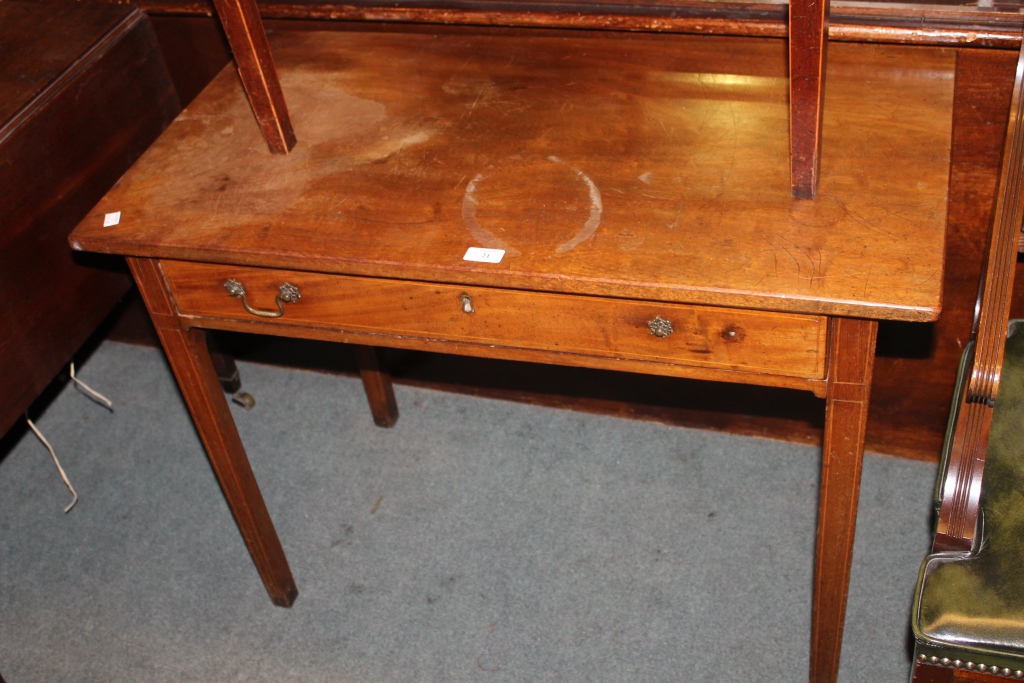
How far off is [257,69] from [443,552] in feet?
3.52

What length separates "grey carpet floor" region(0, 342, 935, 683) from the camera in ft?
6.49

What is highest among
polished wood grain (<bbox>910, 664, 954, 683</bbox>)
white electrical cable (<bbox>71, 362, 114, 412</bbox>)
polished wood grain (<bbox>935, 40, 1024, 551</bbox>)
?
polished wood grain (<bbox>935, 40, 1024, 551</bbox>)

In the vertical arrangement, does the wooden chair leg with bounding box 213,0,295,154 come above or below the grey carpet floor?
above

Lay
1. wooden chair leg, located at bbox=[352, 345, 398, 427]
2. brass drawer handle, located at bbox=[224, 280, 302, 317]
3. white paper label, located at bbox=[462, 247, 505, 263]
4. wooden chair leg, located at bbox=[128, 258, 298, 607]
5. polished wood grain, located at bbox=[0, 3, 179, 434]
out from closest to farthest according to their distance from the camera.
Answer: white paper label, located at bbox=[462, 247, 505, 263] → brass drawer handle, located at bbox=[224, 280, 302, 317] → wooden chair leg, located at bbox=[128, 258, 298, 607] → polished wood grain, located at bbox=[0, 3, 179, 434] → wooden chair leg, located at bbox=[352, 345, 398, 427]

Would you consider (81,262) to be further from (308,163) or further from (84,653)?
(84,653)

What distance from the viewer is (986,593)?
135 cm

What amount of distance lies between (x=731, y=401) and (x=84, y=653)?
1469 millimetres

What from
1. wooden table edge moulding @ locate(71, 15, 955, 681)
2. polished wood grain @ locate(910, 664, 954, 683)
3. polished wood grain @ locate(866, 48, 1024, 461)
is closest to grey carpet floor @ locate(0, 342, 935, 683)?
polished wood grain @ locate(866, 48, 1024, 461)

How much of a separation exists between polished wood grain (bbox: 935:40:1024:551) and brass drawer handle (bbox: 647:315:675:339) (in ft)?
1.29

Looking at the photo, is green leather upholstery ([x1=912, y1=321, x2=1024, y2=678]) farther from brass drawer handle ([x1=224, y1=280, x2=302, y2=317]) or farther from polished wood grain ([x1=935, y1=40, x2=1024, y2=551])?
brass drawer handle ([x1=224, y1=280, x2=302, y2=317])

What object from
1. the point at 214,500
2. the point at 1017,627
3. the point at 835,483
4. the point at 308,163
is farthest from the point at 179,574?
the point at 1017,627

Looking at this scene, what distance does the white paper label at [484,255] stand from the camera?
140cm

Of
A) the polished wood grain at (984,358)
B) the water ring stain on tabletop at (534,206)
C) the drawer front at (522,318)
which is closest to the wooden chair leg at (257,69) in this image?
the drawer front at (522,318)

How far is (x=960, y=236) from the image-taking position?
1857 mm
